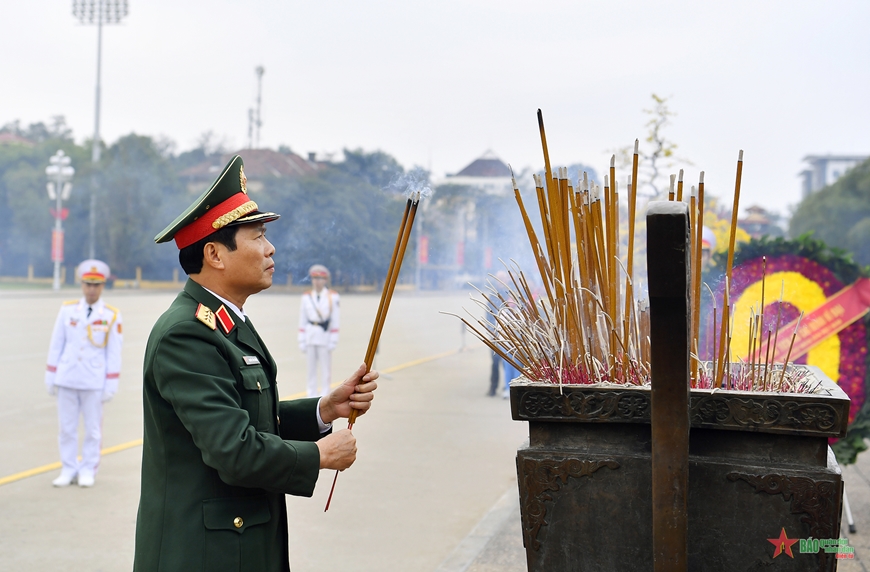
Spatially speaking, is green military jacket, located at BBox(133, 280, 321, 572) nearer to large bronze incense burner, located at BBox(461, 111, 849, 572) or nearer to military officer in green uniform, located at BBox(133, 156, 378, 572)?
military officer in green uniform, located at BBox(133, 156, 378, 572)

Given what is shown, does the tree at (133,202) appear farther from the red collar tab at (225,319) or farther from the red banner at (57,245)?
the red collar tab at (225,319)

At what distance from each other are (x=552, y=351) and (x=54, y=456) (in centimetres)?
494

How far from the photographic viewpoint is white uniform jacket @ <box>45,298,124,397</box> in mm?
5125

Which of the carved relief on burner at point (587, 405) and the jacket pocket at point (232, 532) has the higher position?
the carved relief on burner at point (587, 405)

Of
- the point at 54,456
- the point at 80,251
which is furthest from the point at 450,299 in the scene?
the point at 54,456

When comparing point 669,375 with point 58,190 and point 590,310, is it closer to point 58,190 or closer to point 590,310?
point 590,310

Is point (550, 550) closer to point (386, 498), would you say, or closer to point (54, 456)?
point (386, 498)

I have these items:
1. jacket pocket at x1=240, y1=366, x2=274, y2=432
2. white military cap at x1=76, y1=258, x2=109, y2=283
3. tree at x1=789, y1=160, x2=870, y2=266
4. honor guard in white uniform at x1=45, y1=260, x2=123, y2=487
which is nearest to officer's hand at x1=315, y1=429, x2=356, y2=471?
jacket pocket at x1=240, y1=366, x2=274, y2=432

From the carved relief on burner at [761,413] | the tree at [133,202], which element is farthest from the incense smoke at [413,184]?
the tree at [133,202]

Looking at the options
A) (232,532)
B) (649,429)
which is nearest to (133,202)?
(232,532)

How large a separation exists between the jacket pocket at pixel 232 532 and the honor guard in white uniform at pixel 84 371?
3687 mm

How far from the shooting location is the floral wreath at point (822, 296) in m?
4.00

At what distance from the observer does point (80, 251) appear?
2945 cm

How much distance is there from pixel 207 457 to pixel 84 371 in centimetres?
389
